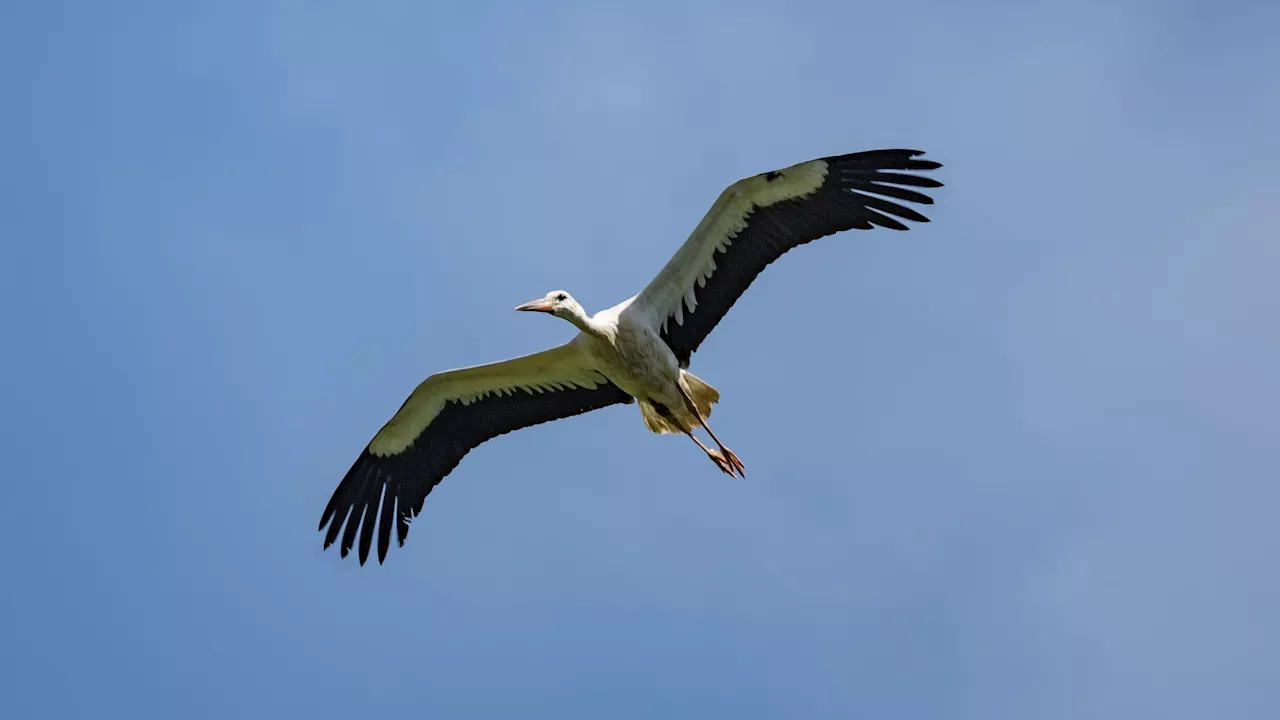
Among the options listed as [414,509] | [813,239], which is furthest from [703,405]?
[414,509]

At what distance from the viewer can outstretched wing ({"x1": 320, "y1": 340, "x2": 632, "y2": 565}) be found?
14.1 m

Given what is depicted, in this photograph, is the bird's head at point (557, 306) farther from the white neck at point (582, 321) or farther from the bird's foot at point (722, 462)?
the bird's foot at point (722, 462)

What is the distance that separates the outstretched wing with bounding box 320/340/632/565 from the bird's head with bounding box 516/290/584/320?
1.06m

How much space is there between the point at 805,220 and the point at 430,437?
388cm

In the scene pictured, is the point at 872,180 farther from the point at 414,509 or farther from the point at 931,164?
the point at 414,509

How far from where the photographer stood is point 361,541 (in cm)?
1417

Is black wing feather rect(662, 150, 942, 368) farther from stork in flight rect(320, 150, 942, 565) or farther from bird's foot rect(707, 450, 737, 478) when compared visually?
bird's foot rect(707, 450, 737, 478)

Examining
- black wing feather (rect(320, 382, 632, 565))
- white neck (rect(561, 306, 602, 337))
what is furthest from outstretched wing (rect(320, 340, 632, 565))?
white neck (rect(561, 306, 602, 337))

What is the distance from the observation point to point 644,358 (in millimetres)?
13125

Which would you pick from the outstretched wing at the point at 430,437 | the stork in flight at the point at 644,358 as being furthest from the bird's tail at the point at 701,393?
the outstretched wing at the point at 430,437

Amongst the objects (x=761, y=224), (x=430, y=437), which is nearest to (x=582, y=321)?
(x=761, y=224)

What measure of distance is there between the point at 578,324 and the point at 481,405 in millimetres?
1667

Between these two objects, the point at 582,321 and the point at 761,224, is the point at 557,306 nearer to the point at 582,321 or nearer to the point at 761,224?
the point at 582,321

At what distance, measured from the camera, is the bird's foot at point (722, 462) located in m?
14.0
